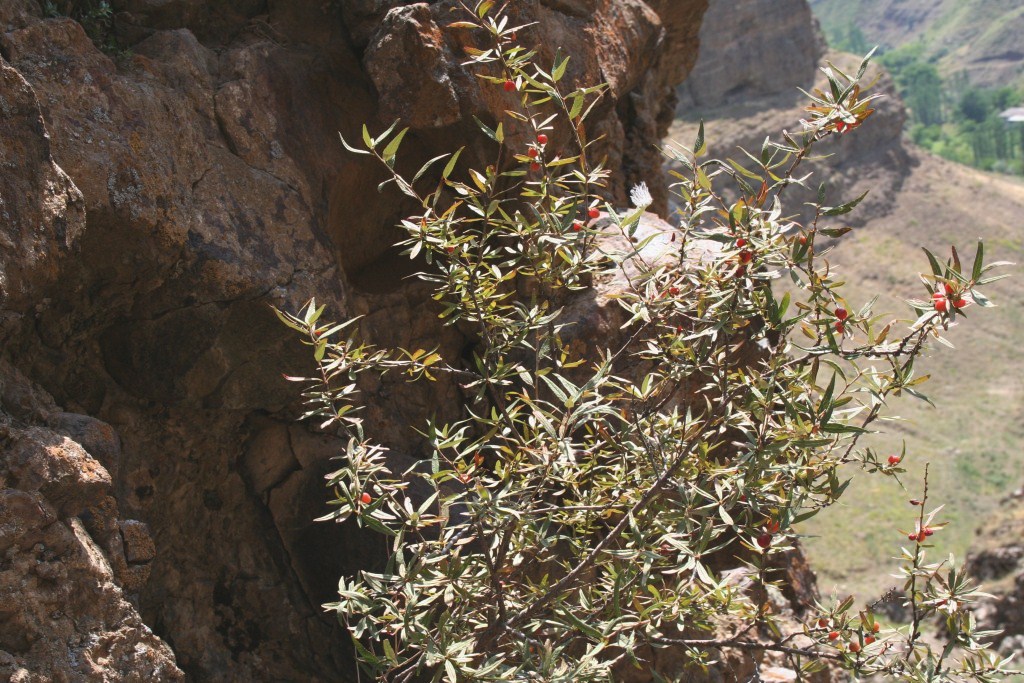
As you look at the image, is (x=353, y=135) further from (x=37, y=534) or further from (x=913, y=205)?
(x=913, y=205)

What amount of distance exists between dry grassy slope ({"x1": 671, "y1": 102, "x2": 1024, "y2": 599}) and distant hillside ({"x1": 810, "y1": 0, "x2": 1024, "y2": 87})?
172 ft

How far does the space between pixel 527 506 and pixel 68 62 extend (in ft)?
7.77

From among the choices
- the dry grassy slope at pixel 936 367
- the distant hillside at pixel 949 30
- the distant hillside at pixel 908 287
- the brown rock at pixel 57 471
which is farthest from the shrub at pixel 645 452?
the distant hillside at pixel 949 30

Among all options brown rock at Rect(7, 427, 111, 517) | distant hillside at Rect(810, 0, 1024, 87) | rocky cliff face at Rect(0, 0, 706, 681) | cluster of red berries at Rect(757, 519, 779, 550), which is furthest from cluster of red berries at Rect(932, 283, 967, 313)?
distant hillside at Rect(810, 0, 1024, 87)

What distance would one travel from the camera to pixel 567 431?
10.1 feet

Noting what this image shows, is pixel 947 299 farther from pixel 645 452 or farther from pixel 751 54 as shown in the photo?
pixel 751 54

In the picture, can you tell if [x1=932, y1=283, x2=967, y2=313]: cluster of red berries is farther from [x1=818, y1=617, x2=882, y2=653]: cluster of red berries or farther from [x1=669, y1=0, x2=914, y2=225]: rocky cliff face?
[x1=669, y1=0, x2=914, y2=225]: rocky cliff face

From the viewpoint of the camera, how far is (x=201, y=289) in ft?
12.4

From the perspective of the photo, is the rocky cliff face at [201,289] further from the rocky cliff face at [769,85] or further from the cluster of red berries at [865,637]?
the rocky cliff face at [769,85]

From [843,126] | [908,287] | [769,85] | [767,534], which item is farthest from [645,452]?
[769,85]

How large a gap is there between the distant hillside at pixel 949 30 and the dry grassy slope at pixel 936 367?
52451mm

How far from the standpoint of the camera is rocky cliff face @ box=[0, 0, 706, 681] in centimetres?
288

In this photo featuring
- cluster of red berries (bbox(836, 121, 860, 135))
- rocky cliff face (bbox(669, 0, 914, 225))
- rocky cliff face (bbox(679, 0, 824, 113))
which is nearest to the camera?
cluster of red berries (bbox(836, 121, 860, 135))

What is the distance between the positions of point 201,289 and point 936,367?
3460 centimetres
